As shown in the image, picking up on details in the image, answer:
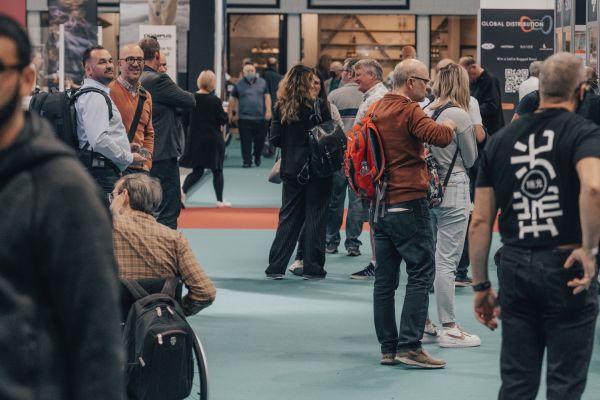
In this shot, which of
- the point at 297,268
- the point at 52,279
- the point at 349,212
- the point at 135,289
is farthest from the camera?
the point at 349,212

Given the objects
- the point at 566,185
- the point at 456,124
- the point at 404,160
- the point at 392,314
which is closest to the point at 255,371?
the point at 392,314

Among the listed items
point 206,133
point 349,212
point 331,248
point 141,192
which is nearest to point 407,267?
point 141,192

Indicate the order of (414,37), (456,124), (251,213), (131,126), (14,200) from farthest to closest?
(414,37) < (251,213) < (131,126) < (456,124) < (14,200)

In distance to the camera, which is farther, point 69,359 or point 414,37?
point 414,37

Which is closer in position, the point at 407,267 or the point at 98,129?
the point at 407,267

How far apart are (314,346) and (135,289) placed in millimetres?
2506

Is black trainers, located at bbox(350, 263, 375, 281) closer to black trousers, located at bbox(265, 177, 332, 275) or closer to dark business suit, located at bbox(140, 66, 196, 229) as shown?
black trousers, located at bbox(265, 177, 332, 275)

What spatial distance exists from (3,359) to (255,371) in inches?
174

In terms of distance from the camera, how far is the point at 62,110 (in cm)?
700

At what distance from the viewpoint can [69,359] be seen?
7.14 ft

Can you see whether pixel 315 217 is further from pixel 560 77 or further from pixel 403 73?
pixel 560 77

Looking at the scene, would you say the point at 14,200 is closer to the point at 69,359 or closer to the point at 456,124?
the point at 69,359

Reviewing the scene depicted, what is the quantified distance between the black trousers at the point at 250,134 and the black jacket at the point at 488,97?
9.67m

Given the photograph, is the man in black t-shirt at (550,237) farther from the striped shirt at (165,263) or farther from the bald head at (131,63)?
the bald head at (131,63)
